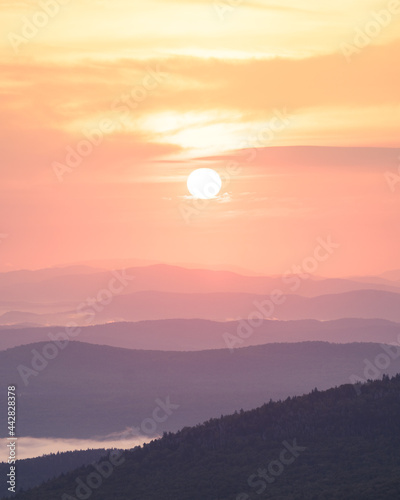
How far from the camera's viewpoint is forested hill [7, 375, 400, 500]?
67.0 meters

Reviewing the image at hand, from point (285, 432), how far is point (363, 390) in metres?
9.71

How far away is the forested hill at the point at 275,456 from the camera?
A: 2638 inches

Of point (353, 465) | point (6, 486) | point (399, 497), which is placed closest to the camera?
point (399, 497)

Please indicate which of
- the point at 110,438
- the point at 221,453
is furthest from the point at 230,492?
the point at 110,438

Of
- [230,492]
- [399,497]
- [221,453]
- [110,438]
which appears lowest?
[399,497]

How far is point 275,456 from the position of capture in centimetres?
7569

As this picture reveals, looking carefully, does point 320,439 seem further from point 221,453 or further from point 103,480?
point 103,480

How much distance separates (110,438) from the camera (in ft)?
632
